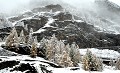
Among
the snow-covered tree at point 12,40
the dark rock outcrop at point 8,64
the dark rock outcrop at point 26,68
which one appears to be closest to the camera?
the dark rock outcrop at point 26,68

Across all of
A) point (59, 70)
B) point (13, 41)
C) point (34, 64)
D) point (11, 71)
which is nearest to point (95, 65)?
point (59, 70)

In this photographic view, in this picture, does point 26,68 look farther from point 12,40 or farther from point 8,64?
point 12,40

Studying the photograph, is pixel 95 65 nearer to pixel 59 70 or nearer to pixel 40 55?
pixel 59 70

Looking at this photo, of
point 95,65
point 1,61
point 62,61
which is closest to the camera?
point 1,61

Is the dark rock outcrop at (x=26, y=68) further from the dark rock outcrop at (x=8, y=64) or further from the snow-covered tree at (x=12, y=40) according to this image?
the snow-covered tree at (x=12, y=40)

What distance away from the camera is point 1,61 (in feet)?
284

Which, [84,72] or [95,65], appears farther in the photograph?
[95,65]

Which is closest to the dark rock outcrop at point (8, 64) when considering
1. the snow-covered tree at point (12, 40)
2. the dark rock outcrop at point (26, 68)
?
the dark rock outcrop at point (26, 68)

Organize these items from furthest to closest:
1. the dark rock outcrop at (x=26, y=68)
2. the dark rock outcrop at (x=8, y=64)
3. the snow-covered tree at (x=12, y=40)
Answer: the snow-covered tree at (x=12, y=40), the dark rock outcrop at (x=8, y=64), the dark rock outcrop at (x=26, y=68)

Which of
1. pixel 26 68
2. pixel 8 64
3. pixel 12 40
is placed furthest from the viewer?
pixel 12 40

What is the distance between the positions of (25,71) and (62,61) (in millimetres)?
26856

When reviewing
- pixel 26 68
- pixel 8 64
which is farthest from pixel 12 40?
pixel 26 68

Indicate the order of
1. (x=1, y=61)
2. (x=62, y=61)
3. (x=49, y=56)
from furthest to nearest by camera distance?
(x=49, y=56)
(x=62, y=61)
(x=1, y=61)

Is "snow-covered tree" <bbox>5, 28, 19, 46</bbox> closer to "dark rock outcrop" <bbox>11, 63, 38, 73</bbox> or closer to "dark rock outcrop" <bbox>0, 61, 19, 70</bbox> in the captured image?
"dark rock outcrop" <bbox>0, 61, 19, 70</bbox>
